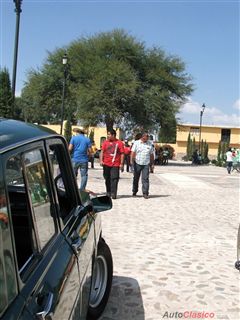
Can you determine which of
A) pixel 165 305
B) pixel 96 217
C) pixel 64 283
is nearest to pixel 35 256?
pixel 64 283

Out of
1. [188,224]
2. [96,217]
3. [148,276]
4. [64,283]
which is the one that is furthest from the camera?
[188,224]

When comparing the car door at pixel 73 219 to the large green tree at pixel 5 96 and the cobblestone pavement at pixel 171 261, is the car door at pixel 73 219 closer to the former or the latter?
the cobblestone pavement at pixel 171 261

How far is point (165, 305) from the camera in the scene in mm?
4414

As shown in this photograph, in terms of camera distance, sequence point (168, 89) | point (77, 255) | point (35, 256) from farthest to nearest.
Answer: point (168, 89)
point (77, 255)
point (35, 256)

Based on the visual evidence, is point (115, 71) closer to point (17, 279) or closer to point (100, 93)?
point (100, 93)

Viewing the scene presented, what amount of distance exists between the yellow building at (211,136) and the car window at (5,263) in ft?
236

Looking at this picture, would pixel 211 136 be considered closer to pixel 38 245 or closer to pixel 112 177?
pixel 112 177

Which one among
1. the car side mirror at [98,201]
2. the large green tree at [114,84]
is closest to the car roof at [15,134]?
the car side mirror at [98,201]

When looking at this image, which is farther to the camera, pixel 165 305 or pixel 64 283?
pixel 165 305

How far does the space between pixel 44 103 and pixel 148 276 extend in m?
39.1

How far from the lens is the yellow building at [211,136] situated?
2918 inches

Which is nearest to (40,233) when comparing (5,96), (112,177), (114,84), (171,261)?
(171,261)

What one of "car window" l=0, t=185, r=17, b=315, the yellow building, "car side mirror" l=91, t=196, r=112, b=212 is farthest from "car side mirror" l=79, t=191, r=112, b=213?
the yellow building

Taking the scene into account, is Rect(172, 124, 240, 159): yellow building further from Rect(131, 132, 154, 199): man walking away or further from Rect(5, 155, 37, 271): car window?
Rect(5, 155, 37, 271): car window
